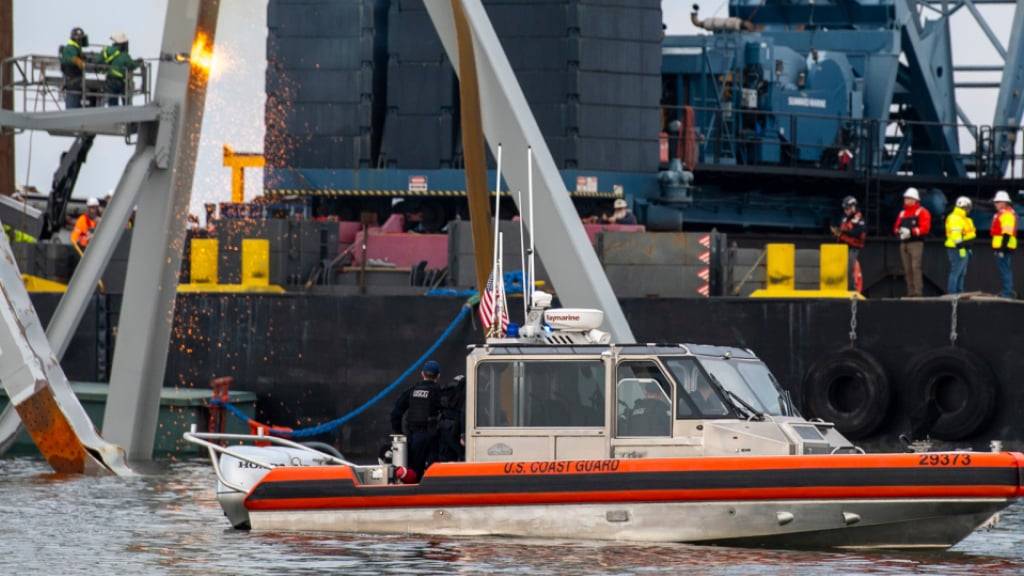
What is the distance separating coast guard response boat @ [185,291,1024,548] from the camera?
1611cm

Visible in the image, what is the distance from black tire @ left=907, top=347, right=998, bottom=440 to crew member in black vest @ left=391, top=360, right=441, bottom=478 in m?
8.54

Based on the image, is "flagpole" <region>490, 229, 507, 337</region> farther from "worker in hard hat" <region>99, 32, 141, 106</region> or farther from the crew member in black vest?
"worker in hard hat" <region>99, 32, 141, 106</region>

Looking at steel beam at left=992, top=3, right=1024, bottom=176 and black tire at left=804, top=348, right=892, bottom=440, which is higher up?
steel beam at left=992, top=3, right=1024, bottom=176

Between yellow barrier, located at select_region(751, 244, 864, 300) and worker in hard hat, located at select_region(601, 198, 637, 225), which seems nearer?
yellow barrier, located at select_region(751, 244, 864, 300)

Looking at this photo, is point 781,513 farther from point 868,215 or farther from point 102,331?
point 868,215

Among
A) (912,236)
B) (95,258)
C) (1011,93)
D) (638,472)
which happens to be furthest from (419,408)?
(1011,93)

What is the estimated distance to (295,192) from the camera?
105ft

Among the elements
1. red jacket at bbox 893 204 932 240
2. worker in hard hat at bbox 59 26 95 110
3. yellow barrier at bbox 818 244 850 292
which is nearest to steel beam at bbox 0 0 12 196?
worker in hard hat at bbox 59 26 95 110

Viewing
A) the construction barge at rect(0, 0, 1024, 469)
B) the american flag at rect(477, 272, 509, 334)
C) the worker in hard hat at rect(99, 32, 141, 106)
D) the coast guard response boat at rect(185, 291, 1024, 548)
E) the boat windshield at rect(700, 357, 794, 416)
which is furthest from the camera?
the construction barge at rect(0, 0, 1024, 469)

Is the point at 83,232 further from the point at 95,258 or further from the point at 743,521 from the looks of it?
the point at 743,521

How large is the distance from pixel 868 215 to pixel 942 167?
4.32 m

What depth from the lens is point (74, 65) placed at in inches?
962

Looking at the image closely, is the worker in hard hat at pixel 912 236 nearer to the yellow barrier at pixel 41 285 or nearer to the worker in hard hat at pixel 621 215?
the worker in hard hat at pixel 621 215

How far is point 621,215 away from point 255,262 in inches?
216
